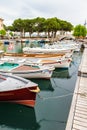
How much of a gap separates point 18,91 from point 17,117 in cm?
112

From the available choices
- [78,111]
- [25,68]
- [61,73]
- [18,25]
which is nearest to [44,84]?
[25,68]

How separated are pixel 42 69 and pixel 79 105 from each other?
5.55 metres

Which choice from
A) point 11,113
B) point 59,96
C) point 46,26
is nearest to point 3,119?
point 11,113

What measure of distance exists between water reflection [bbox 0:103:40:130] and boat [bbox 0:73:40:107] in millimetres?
268

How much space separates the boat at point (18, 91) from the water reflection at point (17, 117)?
27cm

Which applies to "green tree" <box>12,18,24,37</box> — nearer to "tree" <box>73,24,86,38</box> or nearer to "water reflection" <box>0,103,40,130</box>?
"tree" <box>73,24,86,38</box>

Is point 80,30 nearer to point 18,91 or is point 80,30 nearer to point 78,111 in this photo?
point 18,91

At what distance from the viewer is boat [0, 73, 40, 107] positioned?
8.38 m

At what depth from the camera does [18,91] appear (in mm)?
8406

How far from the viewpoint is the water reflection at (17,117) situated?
7.54m

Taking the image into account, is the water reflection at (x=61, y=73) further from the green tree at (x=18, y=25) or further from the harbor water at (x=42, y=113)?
the green tree at (x=18, y=25)

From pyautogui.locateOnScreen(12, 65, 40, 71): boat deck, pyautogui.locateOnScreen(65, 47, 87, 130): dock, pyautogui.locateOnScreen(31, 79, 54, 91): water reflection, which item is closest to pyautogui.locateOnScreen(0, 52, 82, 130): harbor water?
pyautogui.locateOnScreen(31, 79, 54, 91): water reflection

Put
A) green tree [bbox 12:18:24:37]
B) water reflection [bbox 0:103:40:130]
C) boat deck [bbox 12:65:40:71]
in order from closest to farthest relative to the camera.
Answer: water reflection [bbox 0:103:40:130], boat deck [bbox 12:65:40:71], green tree [bbox 12:18:24:37]

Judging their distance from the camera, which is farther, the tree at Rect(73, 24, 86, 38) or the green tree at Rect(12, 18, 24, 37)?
the green tree at Rect(12, 18, 24, 37)
